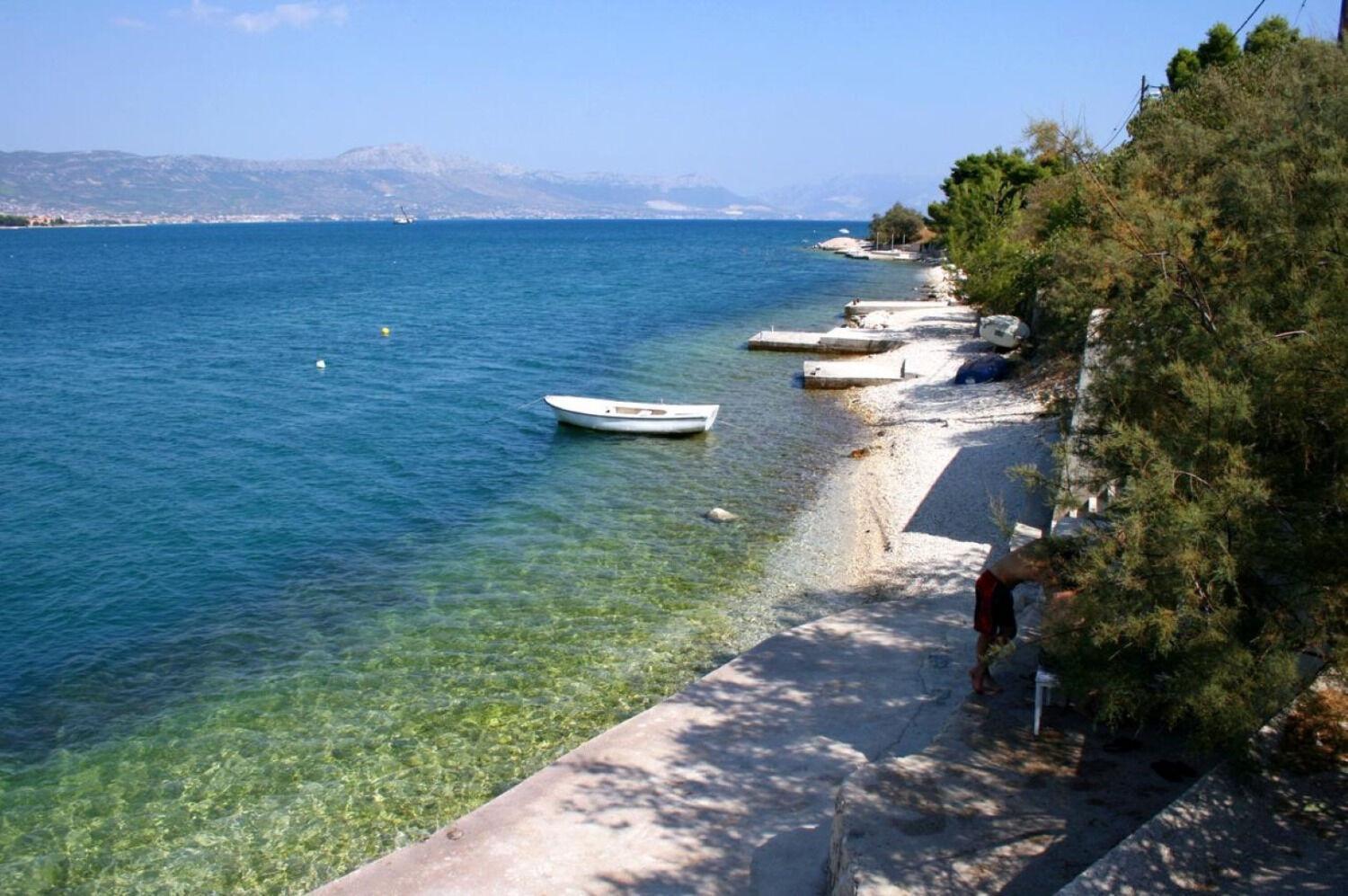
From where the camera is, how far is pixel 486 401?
34094 millimetres

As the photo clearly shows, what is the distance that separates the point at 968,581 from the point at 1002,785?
8279 mm

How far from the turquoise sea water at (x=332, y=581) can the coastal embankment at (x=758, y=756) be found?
1.26 m

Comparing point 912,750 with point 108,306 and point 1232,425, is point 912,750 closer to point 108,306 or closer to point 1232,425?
point 1232,425

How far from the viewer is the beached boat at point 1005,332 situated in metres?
34.5

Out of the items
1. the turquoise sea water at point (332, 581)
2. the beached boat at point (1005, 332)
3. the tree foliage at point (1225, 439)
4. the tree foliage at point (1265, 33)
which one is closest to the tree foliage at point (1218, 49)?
the tree foliage at point (1265, 33)

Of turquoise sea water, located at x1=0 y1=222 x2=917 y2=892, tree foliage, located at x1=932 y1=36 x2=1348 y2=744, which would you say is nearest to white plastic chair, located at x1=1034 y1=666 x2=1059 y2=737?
tree foliage, located at x1=932 y1=36 x2=1348 y2=744

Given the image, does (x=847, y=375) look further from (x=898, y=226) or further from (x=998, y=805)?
(x=898, y=226)

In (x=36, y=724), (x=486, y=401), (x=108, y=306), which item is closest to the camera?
(x=36, y=724)

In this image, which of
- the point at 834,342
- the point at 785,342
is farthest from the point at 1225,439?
the point at 785,342

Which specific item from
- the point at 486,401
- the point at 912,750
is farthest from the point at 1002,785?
the point at 486,401

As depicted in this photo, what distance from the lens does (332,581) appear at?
1814 centimetres

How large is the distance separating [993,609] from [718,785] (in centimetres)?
361

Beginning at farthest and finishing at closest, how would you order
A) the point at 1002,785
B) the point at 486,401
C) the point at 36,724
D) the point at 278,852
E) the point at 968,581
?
the point at 486,401 < the point at 968,581 < the point at 36,724 < the point at 278,852 < the point at 1002,785

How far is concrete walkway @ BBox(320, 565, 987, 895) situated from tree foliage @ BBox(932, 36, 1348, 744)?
3.07m
